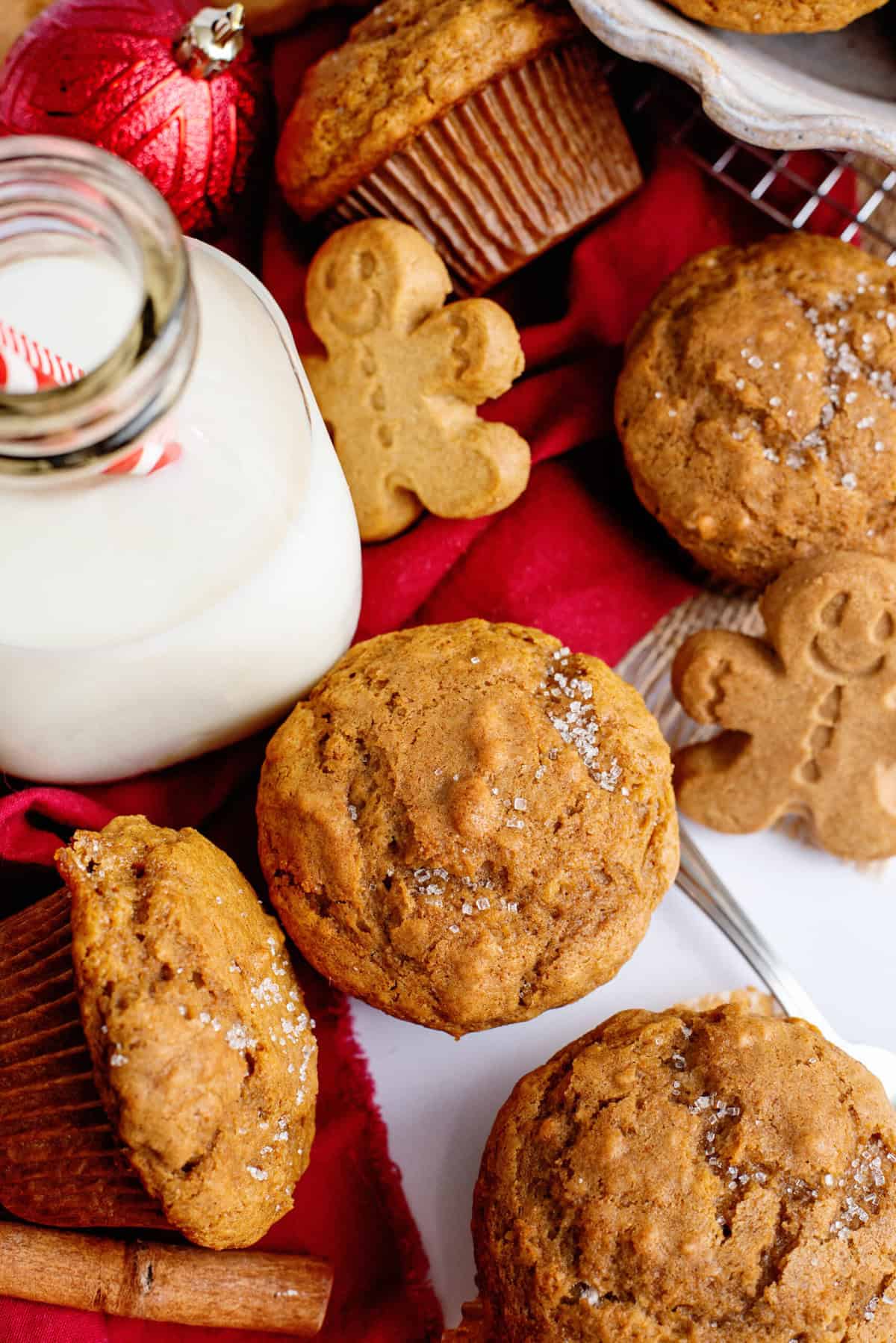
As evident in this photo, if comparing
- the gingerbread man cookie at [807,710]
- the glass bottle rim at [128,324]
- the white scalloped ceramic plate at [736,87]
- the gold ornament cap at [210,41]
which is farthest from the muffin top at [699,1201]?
the gold ornament cap at [210,41]

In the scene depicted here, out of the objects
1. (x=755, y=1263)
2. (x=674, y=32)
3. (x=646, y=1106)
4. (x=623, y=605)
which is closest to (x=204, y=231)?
(x=674, y=32)

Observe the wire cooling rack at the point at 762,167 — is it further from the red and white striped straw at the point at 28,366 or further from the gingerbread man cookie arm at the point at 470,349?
the red and white striped straw at the point at 28,366

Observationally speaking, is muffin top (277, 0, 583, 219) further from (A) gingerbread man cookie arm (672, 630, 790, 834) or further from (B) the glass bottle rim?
(A) gingerbread man cookie arm (672, 630, 790, 834)

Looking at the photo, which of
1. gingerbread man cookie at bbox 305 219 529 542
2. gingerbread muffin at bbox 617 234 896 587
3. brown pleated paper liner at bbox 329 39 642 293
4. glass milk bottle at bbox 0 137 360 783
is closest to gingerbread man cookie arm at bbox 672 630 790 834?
gingerbread muffin at bbox 617 234 896 587

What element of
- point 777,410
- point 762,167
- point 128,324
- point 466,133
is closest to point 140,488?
point 128,324

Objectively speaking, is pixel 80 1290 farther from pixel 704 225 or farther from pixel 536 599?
pixel 704 225

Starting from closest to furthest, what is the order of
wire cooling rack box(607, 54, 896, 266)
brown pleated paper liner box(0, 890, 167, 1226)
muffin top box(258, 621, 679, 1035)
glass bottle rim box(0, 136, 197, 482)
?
glass bottle rim box(0, 136, 197, 482)
brown pleated paper liner box(0, 890, 167, 1226)
muffin top box(258, 621, 679, 1035)
wire cooling rack box(607, 54, 896, 266)

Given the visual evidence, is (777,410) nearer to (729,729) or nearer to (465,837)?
(729,729)
